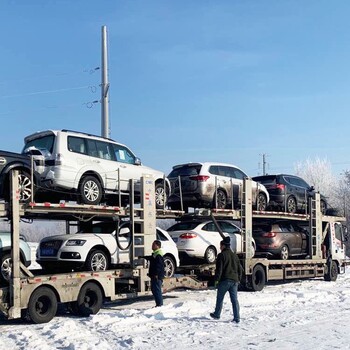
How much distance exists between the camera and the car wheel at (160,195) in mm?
14359

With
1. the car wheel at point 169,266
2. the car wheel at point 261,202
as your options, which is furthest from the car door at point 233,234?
the car wheel at point 169,266

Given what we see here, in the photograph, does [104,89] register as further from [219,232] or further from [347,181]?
[347,181]

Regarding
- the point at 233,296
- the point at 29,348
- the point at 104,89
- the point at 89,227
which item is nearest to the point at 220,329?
the point at 233,296

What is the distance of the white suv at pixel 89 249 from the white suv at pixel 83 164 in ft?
2.70

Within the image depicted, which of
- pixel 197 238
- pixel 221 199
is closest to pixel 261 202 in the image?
pixel 221 199

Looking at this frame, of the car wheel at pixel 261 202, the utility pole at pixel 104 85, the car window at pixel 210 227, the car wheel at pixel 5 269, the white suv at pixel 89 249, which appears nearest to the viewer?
the car wheel at pixel 5 269

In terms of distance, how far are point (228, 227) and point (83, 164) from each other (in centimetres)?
613

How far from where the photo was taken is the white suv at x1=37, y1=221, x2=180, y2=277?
→ 12148 millimetres

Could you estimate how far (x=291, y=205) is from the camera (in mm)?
19328

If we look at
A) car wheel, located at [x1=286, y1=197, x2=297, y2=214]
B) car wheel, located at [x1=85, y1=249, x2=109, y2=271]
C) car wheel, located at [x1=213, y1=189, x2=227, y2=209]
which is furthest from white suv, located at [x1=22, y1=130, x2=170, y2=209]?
car wheel, located at [x1=286, y1=197, x2=297, y2=214]

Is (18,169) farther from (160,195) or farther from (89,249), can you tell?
(160,195)

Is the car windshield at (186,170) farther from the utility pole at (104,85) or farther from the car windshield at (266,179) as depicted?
the utility pole at (104,85)

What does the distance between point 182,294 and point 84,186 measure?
16.6ft

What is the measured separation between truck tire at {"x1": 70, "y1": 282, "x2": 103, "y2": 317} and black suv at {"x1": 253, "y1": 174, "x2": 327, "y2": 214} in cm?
871
